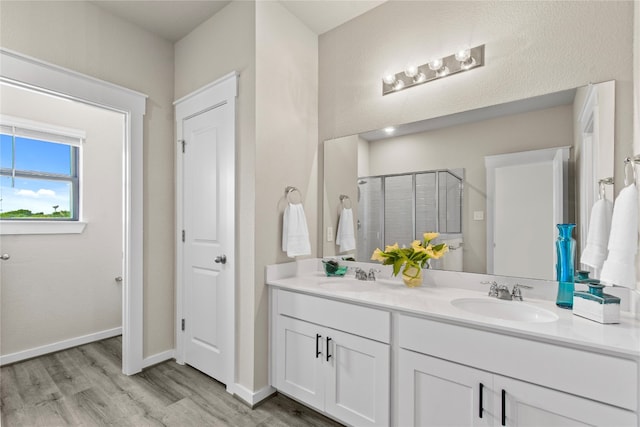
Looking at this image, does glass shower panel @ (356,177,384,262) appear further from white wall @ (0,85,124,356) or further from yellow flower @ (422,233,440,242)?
white wall @ (0,85,124,356)

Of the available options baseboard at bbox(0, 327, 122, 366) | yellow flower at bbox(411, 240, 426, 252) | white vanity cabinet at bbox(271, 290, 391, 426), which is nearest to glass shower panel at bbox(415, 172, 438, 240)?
yellow flower at bbox(411, 240, 426, 252)

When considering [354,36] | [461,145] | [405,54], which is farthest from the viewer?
[354,36]

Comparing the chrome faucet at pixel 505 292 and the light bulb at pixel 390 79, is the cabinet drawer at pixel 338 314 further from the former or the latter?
the light bulb at pixel 390 79

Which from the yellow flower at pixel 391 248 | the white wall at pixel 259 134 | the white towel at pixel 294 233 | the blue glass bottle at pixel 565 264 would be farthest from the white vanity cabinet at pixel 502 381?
the white wall at pixel 259 134

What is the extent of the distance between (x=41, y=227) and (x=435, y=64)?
3.45 m

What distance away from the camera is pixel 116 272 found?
3.20m

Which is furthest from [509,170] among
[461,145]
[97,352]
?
[97,352]

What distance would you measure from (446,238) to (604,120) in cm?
93

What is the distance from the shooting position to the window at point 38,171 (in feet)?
8.66

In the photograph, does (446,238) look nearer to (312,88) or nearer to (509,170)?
(509,170)

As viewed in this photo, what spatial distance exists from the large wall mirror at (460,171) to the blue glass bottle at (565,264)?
0.09 metres

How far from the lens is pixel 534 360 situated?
1.14 m

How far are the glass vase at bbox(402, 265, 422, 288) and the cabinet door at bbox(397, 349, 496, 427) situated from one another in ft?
1.65

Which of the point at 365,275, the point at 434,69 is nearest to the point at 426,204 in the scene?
the point at 365,275
